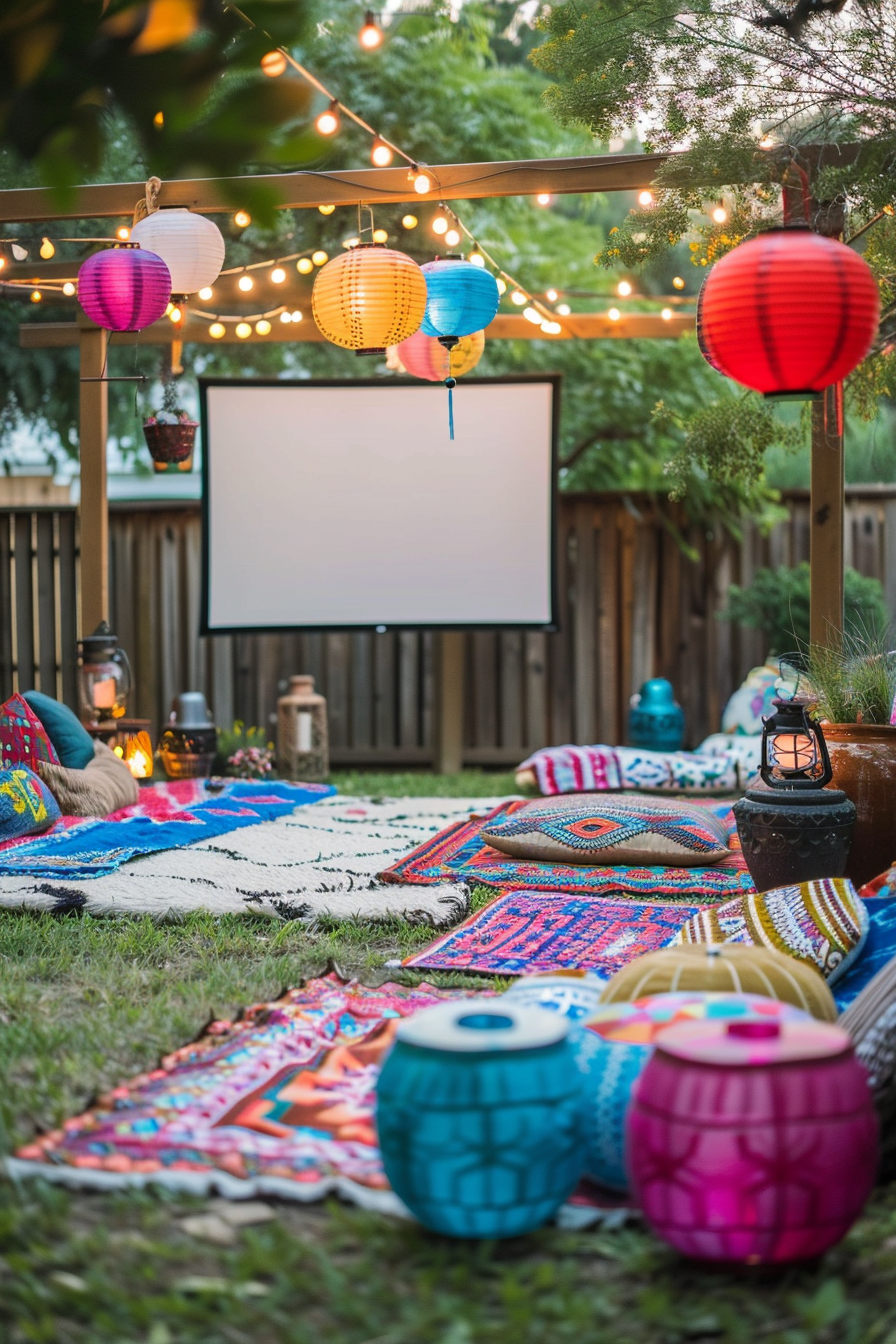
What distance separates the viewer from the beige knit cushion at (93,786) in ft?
15.2

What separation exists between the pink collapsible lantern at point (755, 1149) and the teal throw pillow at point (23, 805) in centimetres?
316

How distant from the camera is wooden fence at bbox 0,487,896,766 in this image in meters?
7.23

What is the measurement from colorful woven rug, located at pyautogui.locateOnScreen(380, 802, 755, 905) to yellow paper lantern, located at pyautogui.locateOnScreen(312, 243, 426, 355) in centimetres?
162

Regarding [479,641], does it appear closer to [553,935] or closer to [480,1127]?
[553,935]

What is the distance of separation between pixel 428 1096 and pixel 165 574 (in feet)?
20.5

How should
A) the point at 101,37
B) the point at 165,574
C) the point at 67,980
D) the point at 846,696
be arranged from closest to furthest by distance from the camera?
the point at 101,37 < the point at 67,980 < the point at 846,696 < the point at 165,574

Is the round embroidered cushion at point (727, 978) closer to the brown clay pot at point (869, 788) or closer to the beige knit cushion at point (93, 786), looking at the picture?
the brown clay pot at point (869, 788)

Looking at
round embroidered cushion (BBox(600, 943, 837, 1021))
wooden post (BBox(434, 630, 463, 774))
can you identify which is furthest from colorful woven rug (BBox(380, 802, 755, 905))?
wooden post (BBox(434, 630, 463, 774))

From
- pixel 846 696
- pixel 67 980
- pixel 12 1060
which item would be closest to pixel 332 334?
pixel 846 696

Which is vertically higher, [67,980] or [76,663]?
[76,663]

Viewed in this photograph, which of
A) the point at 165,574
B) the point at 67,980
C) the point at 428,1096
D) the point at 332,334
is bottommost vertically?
the point at 67,980

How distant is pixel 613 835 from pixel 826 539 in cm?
154

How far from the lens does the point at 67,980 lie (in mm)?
2689

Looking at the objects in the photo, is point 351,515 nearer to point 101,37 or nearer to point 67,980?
point 67,980
